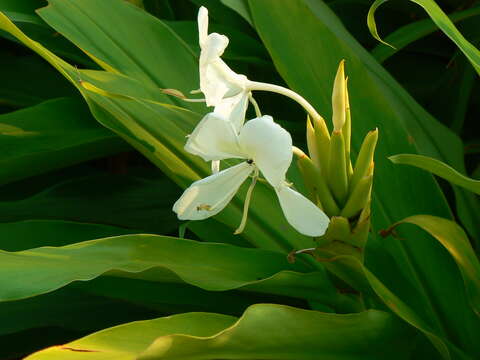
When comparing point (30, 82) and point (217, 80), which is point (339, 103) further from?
point (30, 82)

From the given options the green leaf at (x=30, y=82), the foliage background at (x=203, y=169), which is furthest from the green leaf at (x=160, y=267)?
the green leaf at (x=30, y=82)

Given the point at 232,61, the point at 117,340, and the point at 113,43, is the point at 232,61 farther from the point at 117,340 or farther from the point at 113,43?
the point at 117,340

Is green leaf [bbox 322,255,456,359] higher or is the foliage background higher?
the foliage background

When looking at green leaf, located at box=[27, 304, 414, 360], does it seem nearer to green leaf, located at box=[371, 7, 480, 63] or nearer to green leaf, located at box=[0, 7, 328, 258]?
green leaf, located at box=[0, 7, 328, 258]

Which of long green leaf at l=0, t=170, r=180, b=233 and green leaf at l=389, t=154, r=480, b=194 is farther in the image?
long green leaf at l=0, t=170, r=180, b=233

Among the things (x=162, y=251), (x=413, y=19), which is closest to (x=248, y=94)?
(x=162, y=251)

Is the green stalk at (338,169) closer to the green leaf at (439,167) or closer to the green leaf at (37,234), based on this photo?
the green leaf at (439,167)

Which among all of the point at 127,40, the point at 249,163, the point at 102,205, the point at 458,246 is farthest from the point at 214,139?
the point at 102,205

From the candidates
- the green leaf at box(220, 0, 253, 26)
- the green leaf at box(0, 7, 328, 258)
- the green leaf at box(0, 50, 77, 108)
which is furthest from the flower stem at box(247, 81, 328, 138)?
the green leaf at box(0, 50, 77, 108)
